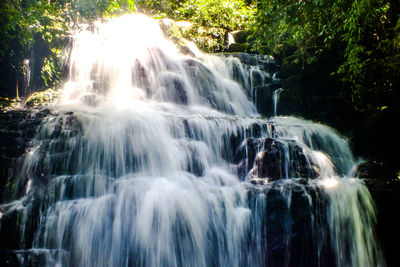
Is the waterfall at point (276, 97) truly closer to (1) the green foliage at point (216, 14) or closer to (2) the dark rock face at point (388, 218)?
(2) the dark rock face at point (388, 218)

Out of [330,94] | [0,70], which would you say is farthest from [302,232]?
[0,70]

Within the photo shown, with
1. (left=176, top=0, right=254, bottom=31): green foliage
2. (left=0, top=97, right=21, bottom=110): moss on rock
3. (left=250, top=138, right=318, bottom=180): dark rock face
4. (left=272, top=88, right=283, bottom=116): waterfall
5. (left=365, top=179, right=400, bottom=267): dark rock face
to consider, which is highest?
(left=176, top=0, right=254, bottom=31): green foliage

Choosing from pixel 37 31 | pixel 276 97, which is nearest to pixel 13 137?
pixel 37 31

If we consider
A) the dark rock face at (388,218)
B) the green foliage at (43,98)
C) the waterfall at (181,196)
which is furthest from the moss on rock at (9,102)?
the dark rock face at (388,218)

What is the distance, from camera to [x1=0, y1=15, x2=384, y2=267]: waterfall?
4.56m

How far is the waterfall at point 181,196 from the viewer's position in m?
4.56

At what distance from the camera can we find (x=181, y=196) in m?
5.24

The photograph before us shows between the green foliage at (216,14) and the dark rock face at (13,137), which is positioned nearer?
the dark rock face at (13,137)

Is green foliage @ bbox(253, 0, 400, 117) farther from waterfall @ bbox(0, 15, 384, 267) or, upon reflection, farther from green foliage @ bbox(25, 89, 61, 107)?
green foliage @ bbox(25, 89, 61, 107)

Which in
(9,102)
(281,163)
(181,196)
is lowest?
(181,196)

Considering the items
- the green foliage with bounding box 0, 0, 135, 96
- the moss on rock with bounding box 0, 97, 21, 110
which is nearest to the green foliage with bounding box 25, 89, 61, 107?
the moss on rock with bounding box 0, 97, 21, 110

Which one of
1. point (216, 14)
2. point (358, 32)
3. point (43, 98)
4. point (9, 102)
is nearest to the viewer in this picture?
point (358, 32)

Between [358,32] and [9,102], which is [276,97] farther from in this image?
[9,102]

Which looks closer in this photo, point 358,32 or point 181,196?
point 181,196
